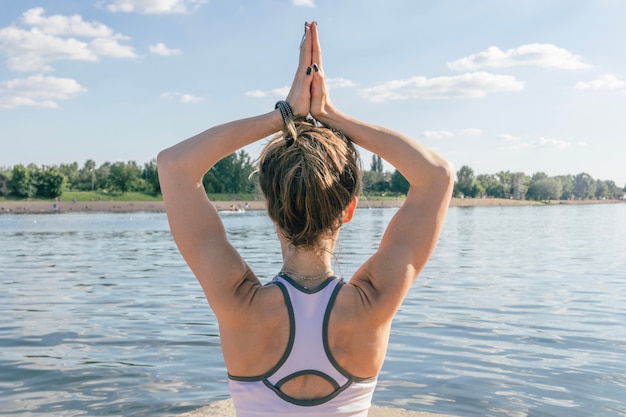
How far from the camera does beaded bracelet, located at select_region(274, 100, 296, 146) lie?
6.45 ft

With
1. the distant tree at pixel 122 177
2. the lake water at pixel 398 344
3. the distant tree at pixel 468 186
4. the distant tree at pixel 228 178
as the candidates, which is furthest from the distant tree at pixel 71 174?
the lake water at pixel 398 344

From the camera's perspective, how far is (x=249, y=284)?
1864 mm

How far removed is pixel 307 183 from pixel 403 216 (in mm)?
344

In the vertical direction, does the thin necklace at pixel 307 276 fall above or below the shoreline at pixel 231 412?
above

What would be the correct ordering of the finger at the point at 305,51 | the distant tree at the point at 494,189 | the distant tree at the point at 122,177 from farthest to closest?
the distant tree at the point at 494,189 → the distant tree at the point at 122,177 → the finger at the point at 305,51

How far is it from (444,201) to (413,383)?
5827 millimetres

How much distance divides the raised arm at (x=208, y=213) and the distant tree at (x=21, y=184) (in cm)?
11310

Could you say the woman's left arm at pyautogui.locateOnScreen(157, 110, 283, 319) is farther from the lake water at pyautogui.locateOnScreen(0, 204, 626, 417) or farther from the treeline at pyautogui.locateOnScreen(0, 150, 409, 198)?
the treeline at pyautogui.locateOnScreen(0, 150, 409, 198)

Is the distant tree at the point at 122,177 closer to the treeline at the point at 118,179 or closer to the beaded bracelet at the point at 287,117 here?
the treeline at the point at 118,179

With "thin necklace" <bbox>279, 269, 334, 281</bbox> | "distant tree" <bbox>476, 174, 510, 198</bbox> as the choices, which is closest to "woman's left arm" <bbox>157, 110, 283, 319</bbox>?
"thin necklace" <bbox>279, 269, 334, 281</bbox>

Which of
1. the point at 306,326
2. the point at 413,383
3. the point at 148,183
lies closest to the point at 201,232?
the point at 306,326

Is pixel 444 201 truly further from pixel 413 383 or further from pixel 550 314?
pixel 550 314

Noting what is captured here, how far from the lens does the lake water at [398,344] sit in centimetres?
691

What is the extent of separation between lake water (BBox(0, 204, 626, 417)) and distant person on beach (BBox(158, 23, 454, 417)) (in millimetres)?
368
